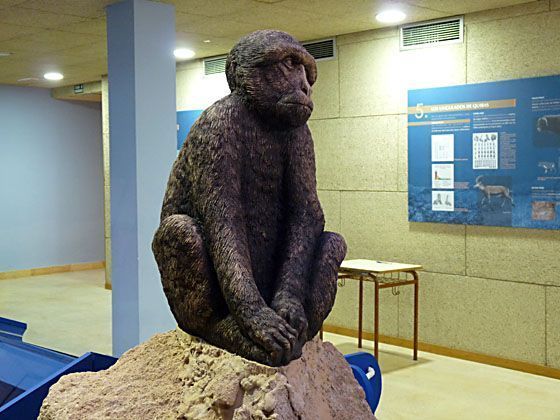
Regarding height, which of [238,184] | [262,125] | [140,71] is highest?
[140,71]

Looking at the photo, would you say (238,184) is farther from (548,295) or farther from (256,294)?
(548,295)

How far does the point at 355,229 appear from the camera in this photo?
233 inches

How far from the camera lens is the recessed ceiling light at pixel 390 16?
5078 mm

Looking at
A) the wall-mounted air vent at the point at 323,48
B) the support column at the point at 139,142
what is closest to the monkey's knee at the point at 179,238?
the support column at the point at 139,142

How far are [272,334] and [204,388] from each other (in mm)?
261

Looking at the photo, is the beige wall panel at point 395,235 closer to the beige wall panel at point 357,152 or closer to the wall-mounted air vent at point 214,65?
the beige wall panel at point 357,152

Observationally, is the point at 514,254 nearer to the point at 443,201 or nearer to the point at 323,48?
the point at 443,201

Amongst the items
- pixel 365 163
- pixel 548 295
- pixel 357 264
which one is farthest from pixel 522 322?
pixel 365 163

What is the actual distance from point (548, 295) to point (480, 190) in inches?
33.1

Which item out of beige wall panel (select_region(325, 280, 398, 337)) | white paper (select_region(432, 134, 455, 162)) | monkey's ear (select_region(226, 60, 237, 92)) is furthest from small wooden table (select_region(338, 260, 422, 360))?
monkey's ear (select_region(226, 60, 237, 92))

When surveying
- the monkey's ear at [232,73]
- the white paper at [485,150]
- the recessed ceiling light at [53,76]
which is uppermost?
the recessed ceiling light at [53,76]

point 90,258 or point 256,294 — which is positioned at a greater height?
point 256,294

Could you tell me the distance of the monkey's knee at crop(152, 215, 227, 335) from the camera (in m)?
2.06

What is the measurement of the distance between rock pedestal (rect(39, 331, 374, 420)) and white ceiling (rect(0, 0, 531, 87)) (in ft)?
9.76
